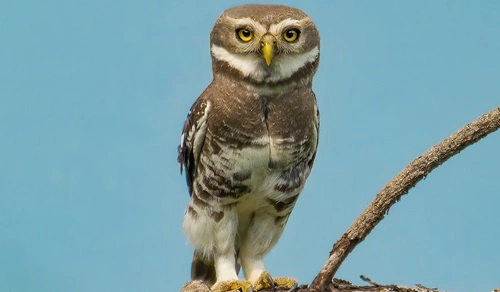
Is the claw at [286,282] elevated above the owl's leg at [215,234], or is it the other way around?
the owl's leg at [215,234]

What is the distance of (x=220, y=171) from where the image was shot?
6.62 m

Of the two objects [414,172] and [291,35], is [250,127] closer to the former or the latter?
[291,35]

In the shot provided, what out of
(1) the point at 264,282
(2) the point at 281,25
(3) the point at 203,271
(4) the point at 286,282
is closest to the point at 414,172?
(4) the point at 286,282

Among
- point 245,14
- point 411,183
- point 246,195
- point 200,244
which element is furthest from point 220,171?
point 411,183

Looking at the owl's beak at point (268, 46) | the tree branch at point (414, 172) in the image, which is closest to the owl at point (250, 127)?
the owl's beak at point (268, 46)

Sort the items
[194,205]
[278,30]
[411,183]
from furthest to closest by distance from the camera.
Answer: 1. [194,205]
2. [278,30]
3. [411,183]

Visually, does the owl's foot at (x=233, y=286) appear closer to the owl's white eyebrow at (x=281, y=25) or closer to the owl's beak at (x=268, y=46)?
the owl's beak at (x=268, y=46)

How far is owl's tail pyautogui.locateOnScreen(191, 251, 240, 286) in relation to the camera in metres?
7.23

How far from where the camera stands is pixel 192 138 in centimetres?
681

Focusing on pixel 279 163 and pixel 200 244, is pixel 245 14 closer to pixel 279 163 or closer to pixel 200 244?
pixel 279 163

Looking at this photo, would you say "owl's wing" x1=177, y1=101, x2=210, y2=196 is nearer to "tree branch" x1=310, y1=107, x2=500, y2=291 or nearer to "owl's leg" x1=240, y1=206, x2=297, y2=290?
"owl's leg" x1=240, y1=206, x2=297, y2=290

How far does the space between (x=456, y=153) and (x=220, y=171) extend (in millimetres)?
1995

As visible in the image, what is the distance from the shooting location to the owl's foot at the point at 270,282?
6.43 metres

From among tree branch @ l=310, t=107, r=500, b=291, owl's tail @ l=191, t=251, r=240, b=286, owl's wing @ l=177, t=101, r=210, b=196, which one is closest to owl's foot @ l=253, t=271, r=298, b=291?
owl's tail @ l=191, t=251, r=240, b=286
